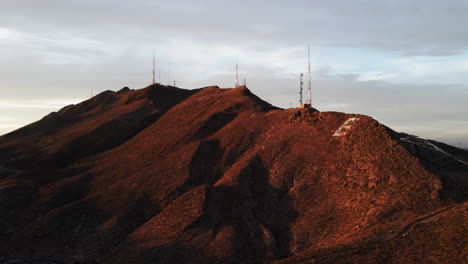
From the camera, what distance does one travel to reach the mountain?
38.1 metres

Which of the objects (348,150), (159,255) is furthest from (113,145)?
(348,150)

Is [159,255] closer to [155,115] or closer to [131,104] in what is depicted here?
[155,115]

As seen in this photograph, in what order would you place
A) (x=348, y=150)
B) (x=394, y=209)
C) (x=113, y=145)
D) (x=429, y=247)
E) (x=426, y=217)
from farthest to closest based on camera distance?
(x=113, y=145), (x=348, y=150), (x=394, y=209), (x=426, y=217), (x=429, y=247)

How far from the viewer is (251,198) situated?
47.7 metres

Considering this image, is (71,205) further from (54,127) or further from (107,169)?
(54,127)

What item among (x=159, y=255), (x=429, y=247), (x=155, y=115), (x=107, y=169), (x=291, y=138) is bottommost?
(x=159, y=255)

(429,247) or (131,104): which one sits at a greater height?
(131,104)

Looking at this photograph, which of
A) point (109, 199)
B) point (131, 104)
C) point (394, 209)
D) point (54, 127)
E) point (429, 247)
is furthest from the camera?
point (54, 127)

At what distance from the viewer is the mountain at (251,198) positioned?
3809 cm

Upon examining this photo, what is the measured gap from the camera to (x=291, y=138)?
180ft

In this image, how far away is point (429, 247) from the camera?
106 feet

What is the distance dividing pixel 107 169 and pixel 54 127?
171ft

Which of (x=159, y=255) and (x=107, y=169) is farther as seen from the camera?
(x=107, y=169)

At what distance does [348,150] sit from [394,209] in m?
10.8
